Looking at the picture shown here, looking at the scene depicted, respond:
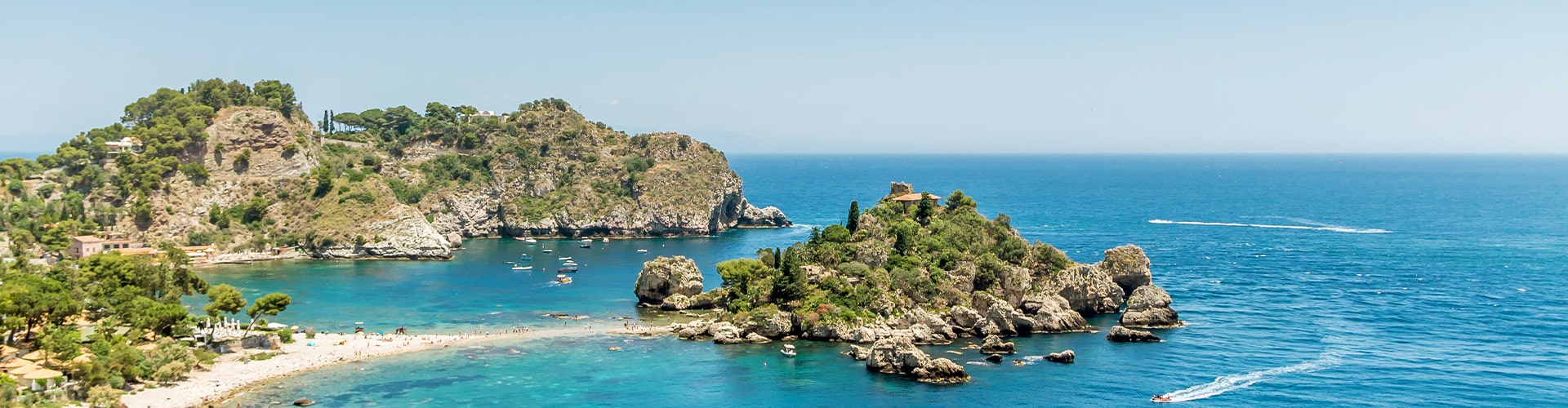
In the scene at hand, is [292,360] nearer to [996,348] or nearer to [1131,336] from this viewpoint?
[996,348]

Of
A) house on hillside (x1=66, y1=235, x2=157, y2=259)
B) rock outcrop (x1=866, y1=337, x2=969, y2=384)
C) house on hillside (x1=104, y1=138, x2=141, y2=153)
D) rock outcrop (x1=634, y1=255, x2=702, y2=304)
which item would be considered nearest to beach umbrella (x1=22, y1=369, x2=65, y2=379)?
rock outcrop (x1=634, y1=255, x2=702, y2=304)

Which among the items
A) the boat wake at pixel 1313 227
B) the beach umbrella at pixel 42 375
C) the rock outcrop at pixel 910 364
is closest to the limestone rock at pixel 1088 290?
the rock outcrop at pixel 910 364

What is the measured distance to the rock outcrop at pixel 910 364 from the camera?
63094 mm

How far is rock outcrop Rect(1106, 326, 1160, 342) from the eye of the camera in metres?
73.2

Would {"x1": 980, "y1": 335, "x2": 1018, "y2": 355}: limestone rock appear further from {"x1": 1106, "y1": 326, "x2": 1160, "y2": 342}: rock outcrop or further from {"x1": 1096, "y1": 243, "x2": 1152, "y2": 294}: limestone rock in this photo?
{"x1": 1096, "y1": 243, "x2": 1152, "y2": 294}: limestone rock

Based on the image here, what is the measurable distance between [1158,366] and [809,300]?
23.4 m

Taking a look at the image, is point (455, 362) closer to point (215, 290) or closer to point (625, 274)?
point (215, 290)

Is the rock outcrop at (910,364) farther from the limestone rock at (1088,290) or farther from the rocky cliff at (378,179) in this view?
the rocky cliff at (378,179)

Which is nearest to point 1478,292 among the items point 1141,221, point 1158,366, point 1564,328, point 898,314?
point 1564,328

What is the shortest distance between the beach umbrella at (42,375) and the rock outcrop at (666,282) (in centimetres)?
4173

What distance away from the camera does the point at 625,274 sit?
10912 cm

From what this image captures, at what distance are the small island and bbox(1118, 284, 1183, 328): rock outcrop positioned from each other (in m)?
0.08

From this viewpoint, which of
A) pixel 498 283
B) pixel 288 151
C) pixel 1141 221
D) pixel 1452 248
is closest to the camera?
pixel 498 283

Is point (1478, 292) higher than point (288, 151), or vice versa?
point (288, 151)
